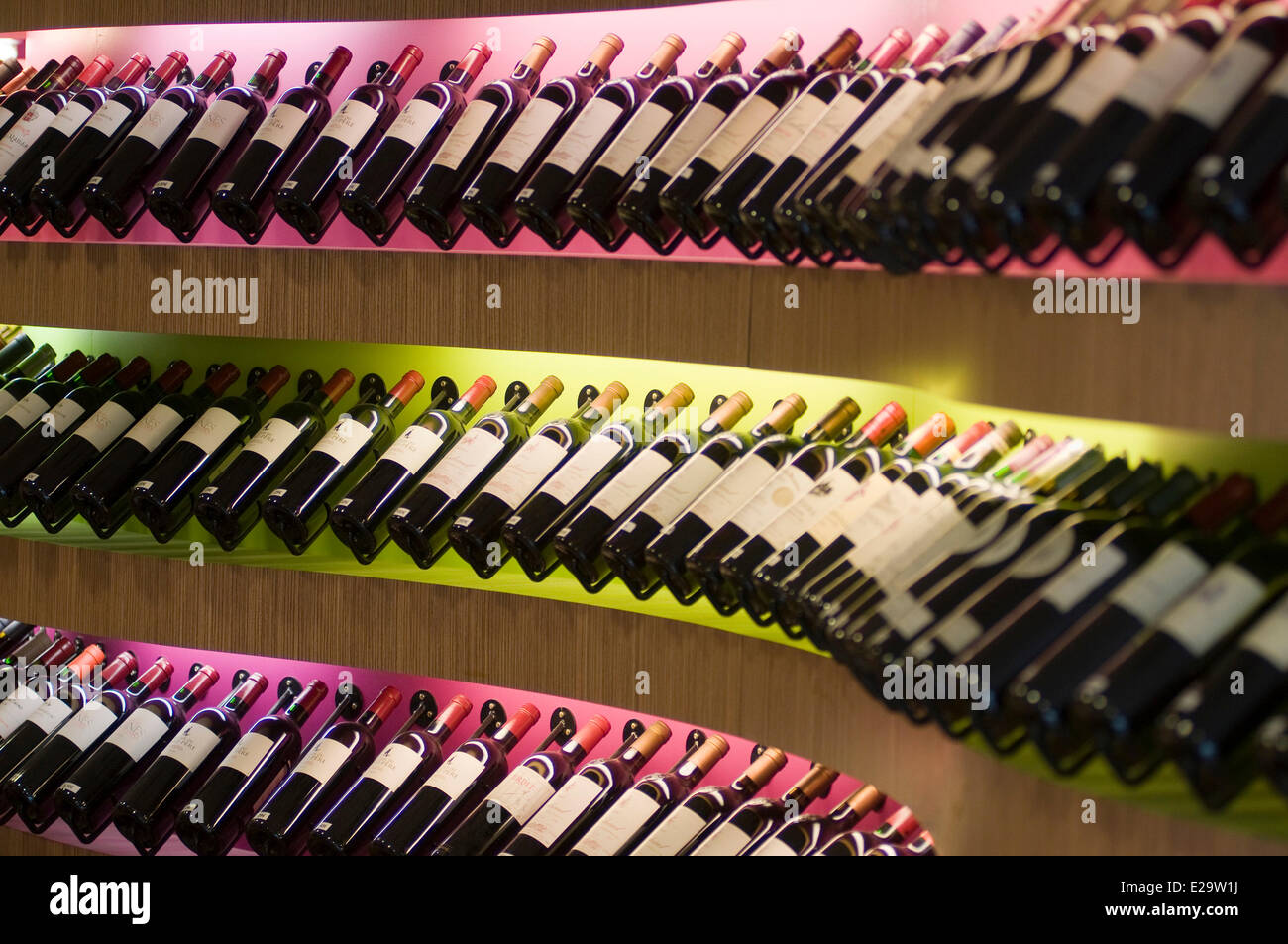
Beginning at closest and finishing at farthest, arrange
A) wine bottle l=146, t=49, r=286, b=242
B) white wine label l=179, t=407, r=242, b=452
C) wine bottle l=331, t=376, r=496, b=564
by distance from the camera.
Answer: wine bottle l=331, t=376, r=496, b=564, wine bottle l=146, t=49, r=286, b=242, white wine label l=179, t=407, r=242, b=452

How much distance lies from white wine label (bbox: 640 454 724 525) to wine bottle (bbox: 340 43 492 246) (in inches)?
28.7

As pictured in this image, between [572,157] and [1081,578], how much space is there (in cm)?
113

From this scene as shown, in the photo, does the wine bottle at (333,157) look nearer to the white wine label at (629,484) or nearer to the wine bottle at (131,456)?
the wine bottle at (131,456)

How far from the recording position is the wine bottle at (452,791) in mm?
2398

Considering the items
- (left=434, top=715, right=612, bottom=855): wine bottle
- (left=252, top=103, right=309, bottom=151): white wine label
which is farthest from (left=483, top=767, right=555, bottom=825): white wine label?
(left=252, top=103, right=309, bottom=151): white wine label

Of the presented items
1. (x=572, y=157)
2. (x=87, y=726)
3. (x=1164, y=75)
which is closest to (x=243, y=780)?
(x=87, y=726)

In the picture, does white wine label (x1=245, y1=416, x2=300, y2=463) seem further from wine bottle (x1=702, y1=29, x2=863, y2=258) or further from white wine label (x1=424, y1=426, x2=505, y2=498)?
wine bottle (x1=702, y1=29, x2=863, y2=258)

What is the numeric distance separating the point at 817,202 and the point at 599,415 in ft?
2.60

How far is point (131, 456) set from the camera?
8.68 feet

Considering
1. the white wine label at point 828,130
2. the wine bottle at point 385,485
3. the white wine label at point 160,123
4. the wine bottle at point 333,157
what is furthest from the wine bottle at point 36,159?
the white wine label at point 828,130

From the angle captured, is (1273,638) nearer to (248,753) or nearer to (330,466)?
(330,466)

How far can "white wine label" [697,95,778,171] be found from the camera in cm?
200

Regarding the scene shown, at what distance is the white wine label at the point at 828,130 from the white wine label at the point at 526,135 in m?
0.56
